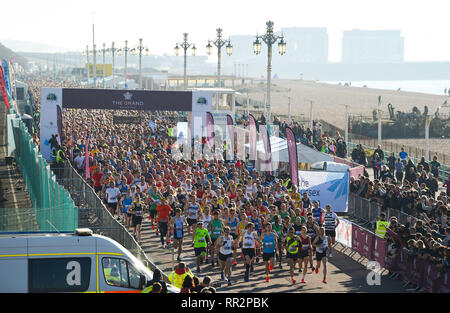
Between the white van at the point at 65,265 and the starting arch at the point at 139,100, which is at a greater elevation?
the starting arch at the point at 139,100

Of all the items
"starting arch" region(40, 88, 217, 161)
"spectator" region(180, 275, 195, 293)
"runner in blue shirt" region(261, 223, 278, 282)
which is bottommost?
"runner in blue shirt" region(261, 223, 278, 282)

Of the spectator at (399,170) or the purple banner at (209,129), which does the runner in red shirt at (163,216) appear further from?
the purple banner at (209,129)

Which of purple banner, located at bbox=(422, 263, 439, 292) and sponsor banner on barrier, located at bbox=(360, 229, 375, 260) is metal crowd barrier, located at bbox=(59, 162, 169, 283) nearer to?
purple banner, located at bbox=(422, 263, 439, 292)

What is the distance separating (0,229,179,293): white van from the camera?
437 inches

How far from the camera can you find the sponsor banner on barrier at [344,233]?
18641mm

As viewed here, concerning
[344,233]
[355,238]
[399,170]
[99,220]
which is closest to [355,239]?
[355,238]

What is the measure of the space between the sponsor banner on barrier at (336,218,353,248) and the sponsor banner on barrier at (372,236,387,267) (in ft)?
4.52

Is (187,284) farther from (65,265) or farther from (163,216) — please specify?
(163,216)

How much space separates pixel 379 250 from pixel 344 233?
1927 mm

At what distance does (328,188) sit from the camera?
2202cm

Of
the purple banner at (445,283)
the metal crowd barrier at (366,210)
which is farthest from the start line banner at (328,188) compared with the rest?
the purple banner at (445,283)

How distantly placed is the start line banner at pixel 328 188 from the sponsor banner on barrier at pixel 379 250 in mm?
4795

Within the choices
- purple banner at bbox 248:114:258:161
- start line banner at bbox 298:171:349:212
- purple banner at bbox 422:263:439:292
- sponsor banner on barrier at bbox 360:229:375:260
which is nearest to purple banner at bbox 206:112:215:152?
purple banner at bbox 248:114:258:161
